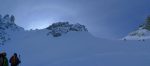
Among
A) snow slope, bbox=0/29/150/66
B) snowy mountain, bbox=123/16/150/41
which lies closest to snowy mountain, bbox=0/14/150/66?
snow slope, bbox=0/29/150/66

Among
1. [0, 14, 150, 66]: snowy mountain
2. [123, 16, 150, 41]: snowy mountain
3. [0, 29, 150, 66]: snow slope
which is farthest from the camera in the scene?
[123, 16, 150, 41]: snowy mountain

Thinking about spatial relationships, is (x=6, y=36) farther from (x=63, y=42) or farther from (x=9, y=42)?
(x=63, y=42)

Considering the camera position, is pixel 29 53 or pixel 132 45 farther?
pixel 29 53

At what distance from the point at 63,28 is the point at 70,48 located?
1976 cm

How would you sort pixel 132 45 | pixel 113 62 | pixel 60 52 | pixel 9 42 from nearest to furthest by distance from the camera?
pixel 113 62, pixel 132 45, pixel 60 52, pixel 9 42

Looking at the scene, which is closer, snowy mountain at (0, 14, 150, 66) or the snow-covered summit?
snowy mountain at (0, 14, 150, 66)

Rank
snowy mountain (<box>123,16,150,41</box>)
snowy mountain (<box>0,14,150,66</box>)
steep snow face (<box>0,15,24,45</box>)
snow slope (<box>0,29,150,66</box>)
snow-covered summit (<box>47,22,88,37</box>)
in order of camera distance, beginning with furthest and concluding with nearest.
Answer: steep snow face (<box>0,15,24,45</box>) < snow-covered summit (<box>47,22,88,37</box>) < snowy mountain (<box>123,16,150,41</box>) < snowy mountain (<box>0,14,150,66</box>) < snow slope (<box>0,29,150,66</box>)

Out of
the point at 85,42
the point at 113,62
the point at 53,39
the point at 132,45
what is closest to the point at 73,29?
the point at 53,39

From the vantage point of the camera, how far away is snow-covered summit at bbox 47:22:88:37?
77.6 meters

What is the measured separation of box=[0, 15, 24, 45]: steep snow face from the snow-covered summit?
11.1 metres

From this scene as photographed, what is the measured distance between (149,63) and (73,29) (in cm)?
4497

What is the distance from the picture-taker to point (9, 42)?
78750 mm

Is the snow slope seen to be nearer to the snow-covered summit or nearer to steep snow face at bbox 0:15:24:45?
the snow-covered summit

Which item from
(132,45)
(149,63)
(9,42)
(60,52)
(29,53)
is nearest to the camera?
(149,63)
